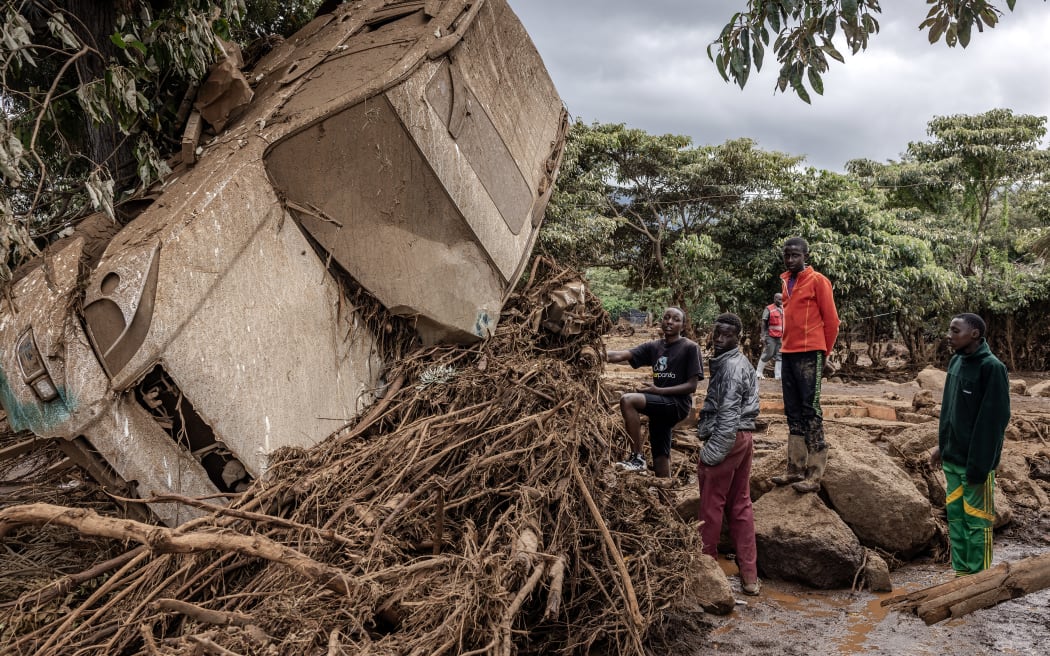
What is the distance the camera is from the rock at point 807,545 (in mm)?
5461

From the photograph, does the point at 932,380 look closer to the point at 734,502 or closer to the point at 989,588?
the point at 734,502

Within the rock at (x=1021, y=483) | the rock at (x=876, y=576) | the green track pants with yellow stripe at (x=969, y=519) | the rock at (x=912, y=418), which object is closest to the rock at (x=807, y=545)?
the rock at (x=876, y=576)

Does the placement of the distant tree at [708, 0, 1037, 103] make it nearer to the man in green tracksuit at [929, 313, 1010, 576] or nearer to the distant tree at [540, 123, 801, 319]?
the man in green tracksuit at [929, 313, 1010, 576]

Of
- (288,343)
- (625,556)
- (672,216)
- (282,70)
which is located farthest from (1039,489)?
→ (672,216)

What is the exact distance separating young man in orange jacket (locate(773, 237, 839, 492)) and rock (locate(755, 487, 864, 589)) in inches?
8.1

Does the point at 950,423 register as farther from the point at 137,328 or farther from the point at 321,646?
the point at 137,328

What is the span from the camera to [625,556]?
14.3 ft

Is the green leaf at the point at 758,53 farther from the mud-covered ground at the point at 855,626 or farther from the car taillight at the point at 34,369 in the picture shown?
the car taillight at the point at 34,369

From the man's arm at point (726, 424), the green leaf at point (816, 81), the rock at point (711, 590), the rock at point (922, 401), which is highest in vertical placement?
the green leaf at point (816, 81)

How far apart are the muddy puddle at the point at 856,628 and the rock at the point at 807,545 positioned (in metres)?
0.12

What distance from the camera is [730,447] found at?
513cm

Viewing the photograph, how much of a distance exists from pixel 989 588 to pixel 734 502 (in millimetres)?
2031

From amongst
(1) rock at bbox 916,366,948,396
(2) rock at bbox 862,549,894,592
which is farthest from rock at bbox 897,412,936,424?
(2) rock at bbox 862,549,894,592

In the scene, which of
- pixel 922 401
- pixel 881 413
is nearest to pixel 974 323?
pixel 881 413
